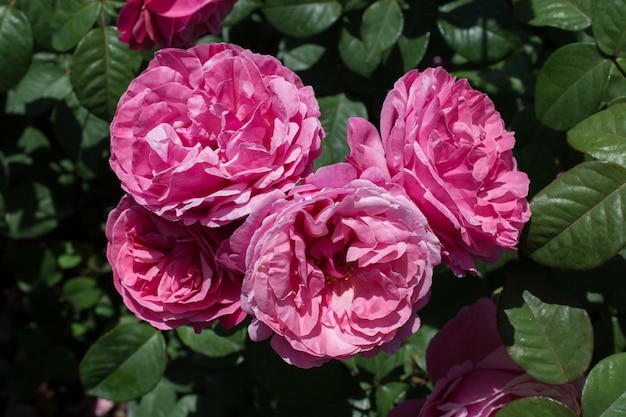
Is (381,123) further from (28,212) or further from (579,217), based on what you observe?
(28,212)

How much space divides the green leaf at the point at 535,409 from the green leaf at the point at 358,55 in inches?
27.1

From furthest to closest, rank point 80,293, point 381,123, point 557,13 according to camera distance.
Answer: point 80,293
point 557,13
point 381,123

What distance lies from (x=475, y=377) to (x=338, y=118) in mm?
618

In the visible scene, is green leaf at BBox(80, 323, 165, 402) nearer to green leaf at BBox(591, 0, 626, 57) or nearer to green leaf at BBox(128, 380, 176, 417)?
green leaf at BBox(128, 380, 176, 417)

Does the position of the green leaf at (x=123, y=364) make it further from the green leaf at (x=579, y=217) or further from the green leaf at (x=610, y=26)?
the green leaf at (x=610, y=26)

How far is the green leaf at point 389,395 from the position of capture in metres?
1.35

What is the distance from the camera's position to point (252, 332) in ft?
2.88

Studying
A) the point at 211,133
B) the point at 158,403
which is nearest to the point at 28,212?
the point at 158,403

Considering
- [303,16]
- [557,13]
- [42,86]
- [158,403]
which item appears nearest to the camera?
[557,13]

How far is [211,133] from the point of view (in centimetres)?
94

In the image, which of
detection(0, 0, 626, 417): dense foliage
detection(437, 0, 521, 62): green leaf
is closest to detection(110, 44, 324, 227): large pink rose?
detection(0, 0, 626, 417): dense foliage

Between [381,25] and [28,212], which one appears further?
[28,212]

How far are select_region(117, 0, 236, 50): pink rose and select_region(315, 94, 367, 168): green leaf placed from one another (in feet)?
1.10

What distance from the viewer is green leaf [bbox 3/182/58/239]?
1881mm
